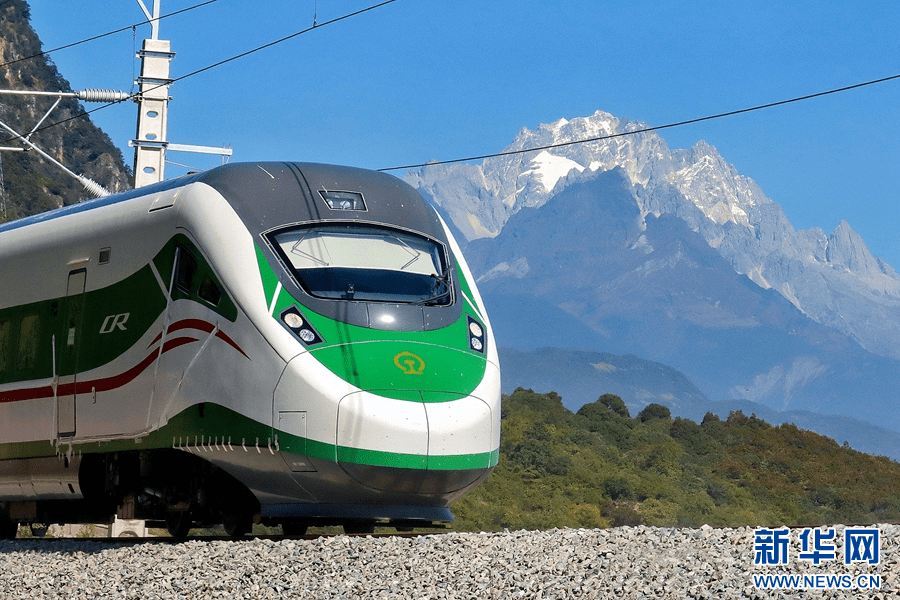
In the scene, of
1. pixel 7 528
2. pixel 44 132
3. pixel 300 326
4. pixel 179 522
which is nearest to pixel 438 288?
pixel 300 326

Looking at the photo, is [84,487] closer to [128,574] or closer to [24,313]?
[24,313]

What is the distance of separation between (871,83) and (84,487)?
10186mm

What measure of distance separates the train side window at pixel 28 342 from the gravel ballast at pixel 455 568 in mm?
3132

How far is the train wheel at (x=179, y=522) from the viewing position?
12133 mm

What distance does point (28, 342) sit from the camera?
13.7 meters

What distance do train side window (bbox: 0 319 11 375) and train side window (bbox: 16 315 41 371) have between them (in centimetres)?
32

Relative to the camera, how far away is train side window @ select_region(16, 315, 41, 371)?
44.6 ft

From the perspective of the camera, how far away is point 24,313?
1381cm

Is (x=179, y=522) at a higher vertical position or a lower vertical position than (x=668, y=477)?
lower

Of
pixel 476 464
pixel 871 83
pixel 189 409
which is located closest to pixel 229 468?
pixel 189 409

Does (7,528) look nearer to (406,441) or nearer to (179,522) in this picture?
(179,522)

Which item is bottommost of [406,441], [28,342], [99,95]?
[406,441]

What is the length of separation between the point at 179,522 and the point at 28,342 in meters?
3.09

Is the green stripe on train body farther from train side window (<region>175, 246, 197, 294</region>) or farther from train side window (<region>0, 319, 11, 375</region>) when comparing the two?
train side window (<region>0, 319, 11, 375</region>)
